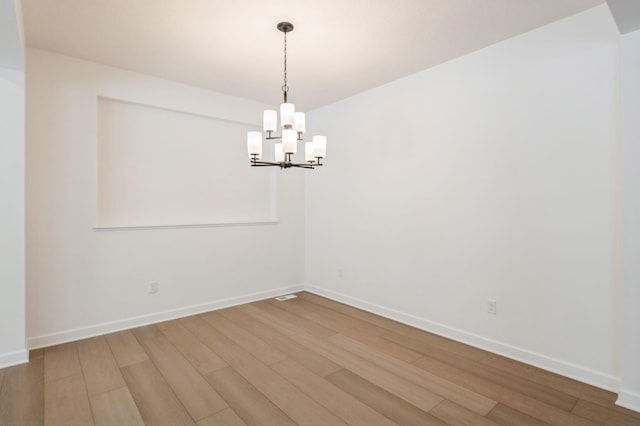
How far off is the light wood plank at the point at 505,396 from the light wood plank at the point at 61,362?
2717 mm

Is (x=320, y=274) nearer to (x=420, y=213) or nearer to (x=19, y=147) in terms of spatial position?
(x=420, y=213)

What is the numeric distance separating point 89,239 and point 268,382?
2256mm

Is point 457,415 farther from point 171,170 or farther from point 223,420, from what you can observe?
point 171,170

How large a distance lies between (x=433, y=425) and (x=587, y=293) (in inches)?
58.8

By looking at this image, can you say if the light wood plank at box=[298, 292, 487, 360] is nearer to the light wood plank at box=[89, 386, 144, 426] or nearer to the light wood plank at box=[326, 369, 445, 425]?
the light wood plank at box=[326, 369, 445, 425]

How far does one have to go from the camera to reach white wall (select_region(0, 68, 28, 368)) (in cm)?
254

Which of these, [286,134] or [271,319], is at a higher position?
[286,134]

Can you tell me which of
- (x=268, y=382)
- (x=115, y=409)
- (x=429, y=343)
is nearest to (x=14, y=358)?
(x=115, y=409)

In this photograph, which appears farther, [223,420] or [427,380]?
[427,380]

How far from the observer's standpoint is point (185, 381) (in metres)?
2.35

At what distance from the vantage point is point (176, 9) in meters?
2.30

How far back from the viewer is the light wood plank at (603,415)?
1902 millimetres

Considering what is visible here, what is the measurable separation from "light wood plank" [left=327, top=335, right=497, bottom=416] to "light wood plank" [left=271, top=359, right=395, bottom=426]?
497 millimetres

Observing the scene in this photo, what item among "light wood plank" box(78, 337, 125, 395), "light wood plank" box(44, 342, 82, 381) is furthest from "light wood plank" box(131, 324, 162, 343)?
"light wood plank" box(44, 342, 82, 381)
